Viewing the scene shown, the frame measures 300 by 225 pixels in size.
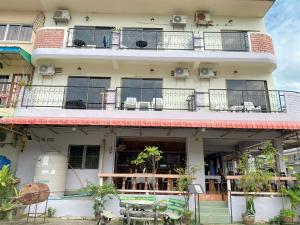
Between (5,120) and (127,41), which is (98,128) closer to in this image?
(5,120)

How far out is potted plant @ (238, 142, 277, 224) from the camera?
9.72 metres

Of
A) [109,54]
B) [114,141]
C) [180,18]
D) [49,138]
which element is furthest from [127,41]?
[49,138]

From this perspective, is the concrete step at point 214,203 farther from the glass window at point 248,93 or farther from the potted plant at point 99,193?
the glass window at point 248,93

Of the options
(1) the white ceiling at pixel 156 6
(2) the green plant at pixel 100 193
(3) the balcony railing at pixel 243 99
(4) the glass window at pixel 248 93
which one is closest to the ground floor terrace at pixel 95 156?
(2) the green plant at pixel 100 193

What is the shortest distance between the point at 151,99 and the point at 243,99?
4.94 m

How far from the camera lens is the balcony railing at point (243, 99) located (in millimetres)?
13273

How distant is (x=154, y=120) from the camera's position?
1109 centimetres

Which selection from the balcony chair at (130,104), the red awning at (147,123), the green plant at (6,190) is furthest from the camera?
the balcony chair at (130,104)

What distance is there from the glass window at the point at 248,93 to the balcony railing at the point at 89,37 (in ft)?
24.0

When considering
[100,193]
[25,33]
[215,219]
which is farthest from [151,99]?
[25,33]

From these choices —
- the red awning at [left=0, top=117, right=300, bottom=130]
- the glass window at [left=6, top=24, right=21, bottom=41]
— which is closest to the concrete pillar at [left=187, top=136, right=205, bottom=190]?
the red awning at [left=0, top=117, right=300, bottom=130]

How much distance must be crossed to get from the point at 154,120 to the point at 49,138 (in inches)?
221

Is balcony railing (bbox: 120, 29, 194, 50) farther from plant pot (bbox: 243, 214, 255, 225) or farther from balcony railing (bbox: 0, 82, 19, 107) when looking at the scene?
plant pot (bbox: 243, 214, 255, 225)

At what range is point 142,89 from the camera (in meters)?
13.9
